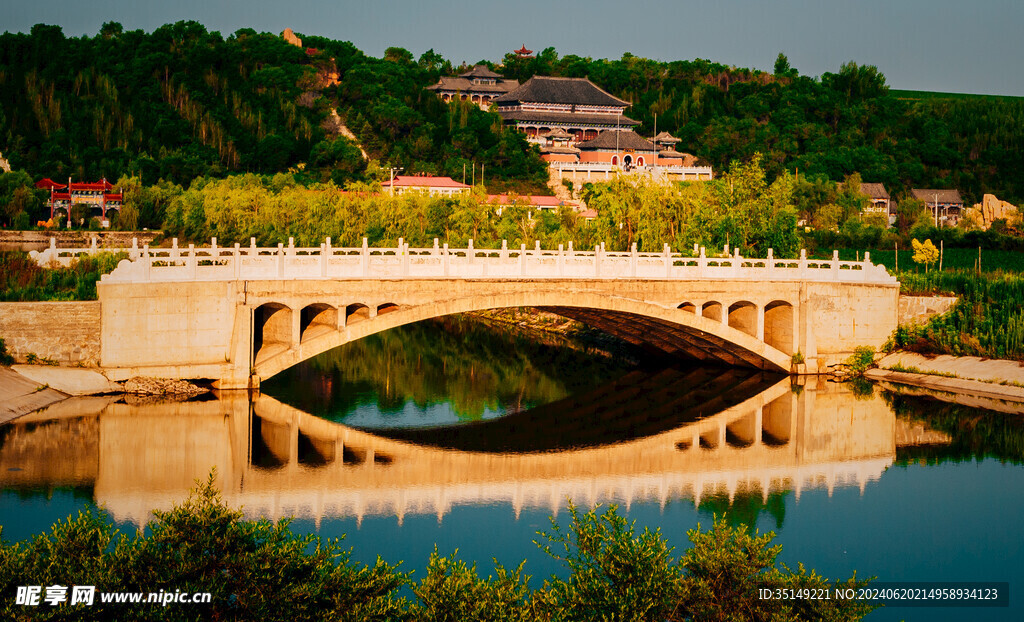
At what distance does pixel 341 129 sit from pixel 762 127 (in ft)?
130

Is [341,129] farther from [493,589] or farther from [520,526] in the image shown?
[493,589]

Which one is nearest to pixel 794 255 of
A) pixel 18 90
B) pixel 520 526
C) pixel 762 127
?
pixel 520 526

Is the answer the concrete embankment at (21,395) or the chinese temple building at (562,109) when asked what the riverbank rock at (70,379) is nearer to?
the concrete embankment at (21,395)

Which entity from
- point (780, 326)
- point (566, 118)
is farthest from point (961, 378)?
point (566, 118)

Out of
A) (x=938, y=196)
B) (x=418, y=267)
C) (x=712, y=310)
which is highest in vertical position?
(x=938, y=196)

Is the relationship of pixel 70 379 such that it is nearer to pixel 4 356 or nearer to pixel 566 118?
pixel 4 356

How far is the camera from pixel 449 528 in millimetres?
19578

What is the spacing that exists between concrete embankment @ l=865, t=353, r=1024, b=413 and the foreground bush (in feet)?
63.8

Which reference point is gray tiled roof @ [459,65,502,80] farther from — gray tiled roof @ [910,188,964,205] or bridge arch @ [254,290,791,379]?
bridge arch @ [254,290,791,379]

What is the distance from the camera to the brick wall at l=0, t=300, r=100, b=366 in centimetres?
2719

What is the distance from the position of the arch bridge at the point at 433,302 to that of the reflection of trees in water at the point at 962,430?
422 centimetres

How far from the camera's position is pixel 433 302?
29.8 m
